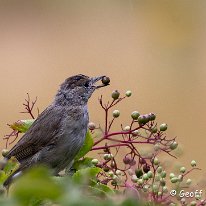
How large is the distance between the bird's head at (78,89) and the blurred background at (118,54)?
3.17 meters

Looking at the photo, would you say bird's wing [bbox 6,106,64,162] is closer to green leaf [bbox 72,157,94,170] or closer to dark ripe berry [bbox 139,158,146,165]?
green leaf [bbox 72,157,94,170]

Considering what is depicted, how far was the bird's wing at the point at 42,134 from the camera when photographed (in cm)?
291

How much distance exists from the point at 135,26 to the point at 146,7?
0.94 m

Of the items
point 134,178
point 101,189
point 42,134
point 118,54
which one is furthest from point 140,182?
point 118,54

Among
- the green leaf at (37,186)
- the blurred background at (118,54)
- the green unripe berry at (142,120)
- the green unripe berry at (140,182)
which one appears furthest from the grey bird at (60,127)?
the blurred background at (118,54)

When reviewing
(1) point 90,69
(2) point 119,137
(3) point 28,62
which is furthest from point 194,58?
(2) point 119,137

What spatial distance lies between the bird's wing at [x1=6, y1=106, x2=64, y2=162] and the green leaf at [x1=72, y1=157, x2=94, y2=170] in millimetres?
775

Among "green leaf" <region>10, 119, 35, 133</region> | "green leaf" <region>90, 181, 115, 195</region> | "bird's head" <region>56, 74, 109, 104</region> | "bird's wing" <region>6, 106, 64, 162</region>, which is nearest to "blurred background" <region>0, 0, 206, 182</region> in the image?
"bird's head" <region>56, 74, 109, 104</region>

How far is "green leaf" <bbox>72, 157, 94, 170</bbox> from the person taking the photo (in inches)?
73.5

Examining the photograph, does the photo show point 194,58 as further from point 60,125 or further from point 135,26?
point 60,125

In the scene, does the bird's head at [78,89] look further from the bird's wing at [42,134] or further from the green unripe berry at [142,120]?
the green unripe berry at [142,120]

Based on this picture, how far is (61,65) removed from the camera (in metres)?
10.6

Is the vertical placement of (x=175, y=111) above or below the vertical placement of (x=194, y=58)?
below

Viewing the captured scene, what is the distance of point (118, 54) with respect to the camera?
11.5 m
